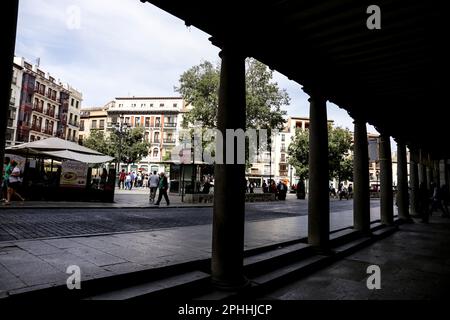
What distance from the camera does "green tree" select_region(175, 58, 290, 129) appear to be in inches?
1003

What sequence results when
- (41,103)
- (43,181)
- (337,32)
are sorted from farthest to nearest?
(41,103)
(43,181)
(337,32)

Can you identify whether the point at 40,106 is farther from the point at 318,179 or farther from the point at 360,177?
the point at 318,179

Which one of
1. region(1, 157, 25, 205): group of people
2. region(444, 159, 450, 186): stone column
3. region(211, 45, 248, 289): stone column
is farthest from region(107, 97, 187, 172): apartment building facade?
region(211, 45, 248, 289): stone column

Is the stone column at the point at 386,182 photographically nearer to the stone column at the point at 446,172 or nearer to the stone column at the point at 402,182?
the stone column at the point at 402,182

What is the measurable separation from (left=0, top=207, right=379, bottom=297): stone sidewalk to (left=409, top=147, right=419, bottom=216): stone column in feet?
32.8

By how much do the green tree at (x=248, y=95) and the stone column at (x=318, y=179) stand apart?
752 inches

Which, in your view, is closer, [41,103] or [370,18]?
[370,18]

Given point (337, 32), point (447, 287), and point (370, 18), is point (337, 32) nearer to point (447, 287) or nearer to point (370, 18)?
point (370, 18)

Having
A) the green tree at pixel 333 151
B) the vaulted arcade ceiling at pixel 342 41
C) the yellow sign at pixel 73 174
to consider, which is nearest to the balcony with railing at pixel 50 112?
the green tree at pixel 333 151

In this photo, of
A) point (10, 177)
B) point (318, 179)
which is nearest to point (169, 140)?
point (10, 177)

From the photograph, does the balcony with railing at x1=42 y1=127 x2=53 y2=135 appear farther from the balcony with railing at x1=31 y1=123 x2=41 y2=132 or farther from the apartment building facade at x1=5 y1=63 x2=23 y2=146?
the apartment building facade at x1=5 y1=63 x2=23 y2=146
